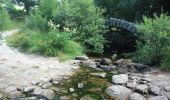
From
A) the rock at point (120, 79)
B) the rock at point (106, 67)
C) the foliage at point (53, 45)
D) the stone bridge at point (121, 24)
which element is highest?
the stone bridge at point (121, 24)

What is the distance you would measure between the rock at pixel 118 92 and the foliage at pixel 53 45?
4.23 m

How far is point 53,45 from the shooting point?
1476 cm

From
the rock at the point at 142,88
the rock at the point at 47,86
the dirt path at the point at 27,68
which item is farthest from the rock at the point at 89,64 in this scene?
the rock at the point at 142,88

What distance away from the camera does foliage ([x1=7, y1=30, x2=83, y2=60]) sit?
14.5 meters

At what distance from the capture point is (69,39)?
15.5 m

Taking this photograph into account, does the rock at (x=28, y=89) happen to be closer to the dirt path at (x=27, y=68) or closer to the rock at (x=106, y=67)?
the dirt path at (x=27, y=68)

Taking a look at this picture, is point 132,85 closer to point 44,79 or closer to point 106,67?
point 106,67

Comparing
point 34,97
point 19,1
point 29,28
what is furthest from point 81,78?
point 19,1

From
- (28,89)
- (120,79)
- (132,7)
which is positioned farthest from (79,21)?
(28,89)

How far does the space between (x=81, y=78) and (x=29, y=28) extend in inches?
286

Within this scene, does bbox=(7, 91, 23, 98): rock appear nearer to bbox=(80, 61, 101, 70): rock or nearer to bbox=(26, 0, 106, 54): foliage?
bbox=(80, 61, 101, 70): rock

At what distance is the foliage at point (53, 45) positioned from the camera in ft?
47.6

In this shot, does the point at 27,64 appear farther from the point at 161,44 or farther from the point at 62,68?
the point at 161,44

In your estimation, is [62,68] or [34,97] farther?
[62,68]
